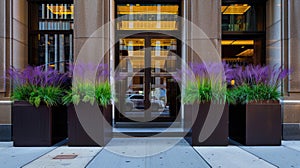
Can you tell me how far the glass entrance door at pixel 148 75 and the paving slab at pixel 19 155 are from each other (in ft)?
14.0

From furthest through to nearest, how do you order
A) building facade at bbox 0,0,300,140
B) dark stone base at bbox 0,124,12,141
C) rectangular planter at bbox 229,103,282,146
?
1. building facade at bbox 0,0,300,140
2. dark stone base at bbox 0,124,12,141
3. rectangular planter at bbox 229,103,282,146

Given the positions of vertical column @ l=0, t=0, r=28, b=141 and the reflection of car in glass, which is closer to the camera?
vertical column @ l=0, t=0, r=28, b=141

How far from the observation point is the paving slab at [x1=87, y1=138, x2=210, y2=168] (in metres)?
6.12

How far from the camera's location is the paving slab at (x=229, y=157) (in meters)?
6.07

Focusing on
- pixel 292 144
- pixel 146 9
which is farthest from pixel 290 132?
pixel 146 9

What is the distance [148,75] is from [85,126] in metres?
4.23

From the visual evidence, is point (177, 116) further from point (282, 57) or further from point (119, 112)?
point (282, 57)

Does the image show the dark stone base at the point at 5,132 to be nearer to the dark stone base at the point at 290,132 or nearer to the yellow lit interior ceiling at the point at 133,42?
the yellow lit interior ceiling at the point at 133,42

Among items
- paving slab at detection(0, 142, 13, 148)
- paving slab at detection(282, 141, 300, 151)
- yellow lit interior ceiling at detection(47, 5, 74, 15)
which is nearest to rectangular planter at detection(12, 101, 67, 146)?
paving slab at detection(0, 142, 13, 148)

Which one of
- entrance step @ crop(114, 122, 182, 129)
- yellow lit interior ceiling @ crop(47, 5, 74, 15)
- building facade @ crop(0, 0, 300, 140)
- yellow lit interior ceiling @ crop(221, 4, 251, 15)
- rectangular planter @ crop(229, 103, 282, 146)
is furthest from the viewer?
yellow lit interior ceiling @ crop(221, 4, 251, 15)

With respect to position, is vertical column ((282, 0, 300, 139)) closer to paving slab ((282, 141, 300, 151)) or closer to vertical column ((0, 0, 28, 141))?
paving slab ((282, 141, 300, 151))

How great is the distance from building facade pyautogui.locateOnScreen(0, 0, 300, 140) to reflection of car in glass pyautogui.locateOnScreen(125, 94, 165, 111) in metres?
0.05

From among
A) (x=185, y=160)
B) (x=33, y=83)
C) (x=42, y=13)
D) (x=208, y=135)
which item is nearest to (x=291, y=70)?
A: (x=208, y=135)

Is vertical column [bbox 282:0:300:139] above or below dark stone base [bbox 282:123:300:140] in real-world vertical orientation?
above
